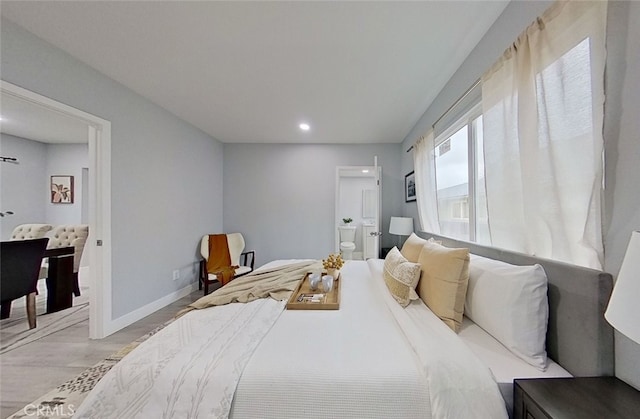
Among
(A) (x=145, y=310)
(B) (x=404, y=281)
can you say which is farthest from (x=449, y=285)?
(A) (x=145, y=310)

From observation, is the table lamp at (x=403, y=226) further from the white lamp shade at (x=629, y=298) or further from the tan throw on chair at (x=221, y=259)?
the white lamp shade at (x=629, y=298)

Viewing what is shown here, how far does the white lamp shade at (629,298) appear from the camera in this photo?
601 mm

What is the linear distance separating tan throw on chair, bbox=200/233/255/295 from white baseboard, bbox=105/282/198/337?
1.05ft

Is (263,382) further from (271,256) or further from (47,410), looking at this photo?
(271,256)

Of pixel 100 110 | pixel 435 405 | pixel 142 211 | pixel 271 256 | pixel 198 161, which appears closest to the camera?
pixel 435 405

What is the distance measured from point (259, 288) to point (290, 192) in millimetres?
2996

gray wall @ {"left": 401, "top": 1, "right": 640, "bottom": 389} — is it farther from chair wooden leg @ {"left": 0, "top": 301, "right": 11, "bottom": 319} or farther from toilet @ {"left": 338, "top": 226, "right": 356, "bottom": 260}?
toilet @ {"left": 338, "top": 226, "right": 356, "bottom": 260}

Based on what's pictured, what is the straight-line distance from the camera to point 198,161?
4129mm

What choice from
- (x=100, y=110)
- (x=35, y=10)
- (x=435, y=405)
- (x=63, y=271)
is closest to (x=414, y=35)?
(x=435, y=405)

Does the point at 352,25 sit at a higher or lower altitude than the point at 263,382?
higher

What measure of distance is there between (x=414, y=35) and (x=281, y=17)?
98 cm

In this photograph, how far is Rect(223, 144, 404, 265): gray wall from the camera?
477 cm

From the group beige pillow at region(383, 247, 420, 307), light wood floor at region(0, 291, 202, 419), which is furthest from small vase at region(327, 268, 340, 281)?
light wood floor at region(0, 291, 202, 419)

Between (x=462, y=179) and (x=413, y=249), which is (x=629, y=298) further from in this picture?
(x=462, y=179)
